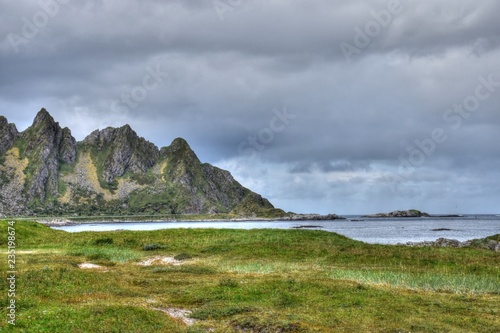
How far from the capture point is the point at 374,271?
45406 mm

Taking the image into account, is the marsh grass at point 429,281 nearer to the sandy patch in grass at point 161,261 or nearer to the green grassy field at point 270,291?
the green grassy field at point 270,291

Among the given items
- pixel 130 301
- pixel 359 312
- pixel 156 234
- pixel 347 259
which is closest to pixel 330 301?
pixel 359 312

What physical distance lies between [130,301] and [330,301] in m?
13.5

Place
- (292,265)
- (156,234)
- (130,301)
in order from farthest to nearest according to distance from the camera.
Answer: (156,234)
(292,265)
(130,301)

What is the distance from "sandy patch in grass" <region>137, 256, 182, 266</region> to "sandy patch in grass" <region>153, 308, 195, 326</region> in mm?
27104

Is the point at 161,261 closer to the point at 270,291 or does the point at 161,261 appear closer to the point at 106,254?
the point at 106,254

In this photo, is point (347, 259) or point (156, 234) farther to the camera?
point (156, 234)

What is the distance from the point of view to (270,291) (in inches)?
1280

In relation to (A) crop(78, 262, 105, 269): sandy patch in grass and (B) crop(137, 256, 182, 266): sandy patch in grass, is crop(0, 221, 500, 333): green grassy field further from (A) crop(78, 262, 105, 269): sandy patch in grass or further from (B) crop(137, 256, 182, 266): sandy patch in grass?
(A) crop(78, 262, 105, 269): sandy patch in grass

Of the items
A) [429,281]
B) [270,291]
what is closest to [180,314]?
[270,291]

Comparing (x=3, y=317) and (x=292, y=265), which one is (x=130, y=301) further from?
(x=292, y=265)

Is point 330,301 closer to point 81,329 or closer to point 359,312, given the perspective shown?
point 359,312

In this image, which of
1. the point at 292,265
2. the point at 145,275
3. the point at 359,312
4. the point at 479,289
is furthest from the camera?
the point at 292,265

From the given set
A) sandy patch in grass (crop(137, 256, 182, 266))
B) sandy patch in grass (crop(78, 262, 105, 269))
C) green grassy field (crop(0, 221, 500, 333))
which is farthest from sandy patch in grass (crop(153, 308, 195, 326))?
sandy patch in grass (crop(137, 256, 182, 266))
